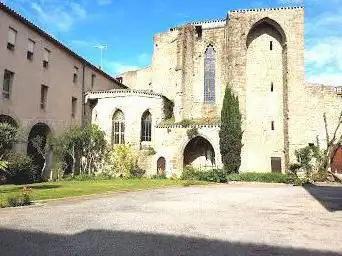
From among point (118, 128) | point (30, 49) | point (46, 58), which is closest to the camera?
point (30, 49)

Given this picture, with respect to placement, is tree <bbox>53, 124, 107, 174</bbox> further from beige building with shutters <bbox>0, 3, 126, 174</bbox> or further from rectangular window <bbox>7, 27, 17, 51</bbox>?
rectangular window <bbox>7, 27, 17, 51</bbox>

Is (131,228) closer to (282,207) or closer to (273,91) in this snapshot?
(282,207)

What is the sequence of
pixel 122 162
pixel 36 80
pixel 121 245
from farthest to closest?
pixel 122 162 < pixel 36 80 < pixel 121 245

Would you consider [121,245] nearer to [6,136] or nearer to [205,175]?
[6,136]

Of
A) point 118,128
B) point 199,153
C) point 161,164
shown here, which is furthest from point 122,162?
point 199,153

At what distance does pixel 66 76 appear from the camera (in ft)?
124

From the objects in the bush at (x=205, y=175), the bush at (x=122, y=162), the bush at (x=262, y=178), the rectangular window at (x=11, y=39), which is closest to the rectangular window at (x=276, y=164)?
the bush at (x=262, y=178)

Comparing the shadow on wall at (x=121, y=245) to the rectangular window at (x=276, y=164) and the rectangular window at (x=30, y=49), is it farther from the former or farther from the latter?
the rectangular window at (x=276, y=164)

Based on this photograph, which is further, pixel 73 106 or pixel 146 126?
pixel 146 126

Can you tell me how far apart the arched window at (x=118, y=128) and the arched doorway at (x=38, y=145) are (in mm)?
7311

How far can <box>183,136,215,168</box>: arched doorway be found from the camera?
39844mm

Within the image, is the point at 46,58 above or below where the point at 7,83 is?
above

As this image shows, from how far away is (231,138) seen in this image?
1439 inches

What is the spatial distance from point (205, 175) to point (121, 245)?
25.5 meters
